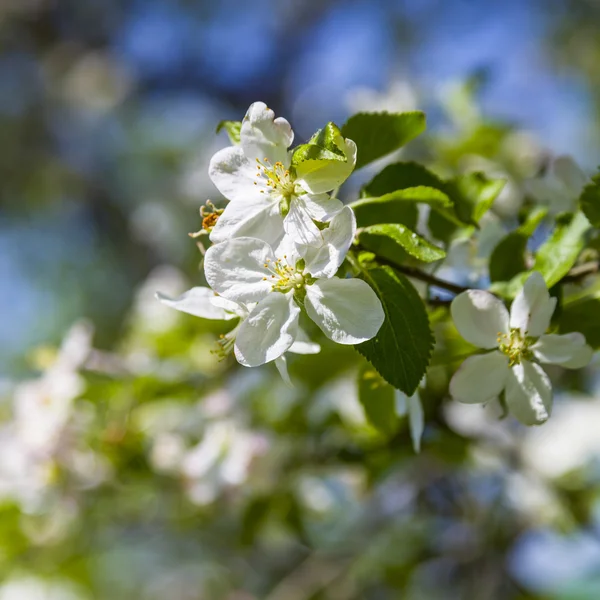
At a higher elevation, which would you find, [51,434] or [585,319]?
[585,319]

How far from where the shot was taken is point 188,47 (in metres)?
3.73

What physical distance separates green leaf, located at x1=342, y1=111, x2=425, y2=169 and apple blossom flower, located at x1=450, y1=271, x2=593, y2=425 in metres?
0.14

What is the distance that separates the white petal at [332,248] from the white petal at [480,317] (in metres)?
0.12

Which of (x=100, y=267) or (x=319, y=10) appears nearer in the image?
(x=319, y=10)

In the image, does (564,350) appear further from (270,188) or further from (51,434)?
(51,434)

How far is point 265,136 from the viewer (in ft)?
1.76

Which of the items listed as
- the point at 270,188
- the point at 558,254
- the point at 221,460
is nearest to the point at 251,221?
the point at 270,188

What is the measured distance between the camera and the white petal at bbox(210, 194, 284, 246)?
526 millimetres

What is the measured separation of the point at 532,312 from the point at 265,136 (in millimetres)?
254

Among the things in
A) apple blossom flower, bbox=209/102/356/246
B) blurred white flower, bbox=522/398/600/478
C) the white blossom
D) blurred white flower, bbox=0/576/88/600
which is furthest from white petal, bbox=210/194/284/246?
blurred white flower, bbox=0/576/88/600

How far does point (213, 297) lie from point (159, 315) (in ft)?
2.70

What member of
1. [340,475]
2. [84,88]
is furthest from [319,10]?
[340,475]

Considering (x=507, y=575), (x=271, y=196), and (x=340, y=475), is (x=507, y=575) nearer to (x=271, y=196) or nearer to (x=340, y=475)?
(x=340, y=475)

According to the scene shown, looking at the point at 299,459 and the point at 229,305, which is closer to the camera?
the point at 229,305
